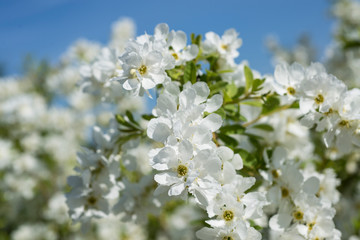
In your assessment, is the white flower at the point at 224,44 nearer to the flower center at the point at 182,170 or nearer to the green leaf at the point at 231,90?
the green leaf at the point at 231,90

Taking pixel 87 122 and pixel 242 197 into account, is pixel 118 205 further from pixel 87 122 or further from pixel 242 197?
pixel 87 122

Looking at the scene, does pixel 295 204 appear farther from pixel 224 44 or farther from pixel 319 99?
pixel 224 44

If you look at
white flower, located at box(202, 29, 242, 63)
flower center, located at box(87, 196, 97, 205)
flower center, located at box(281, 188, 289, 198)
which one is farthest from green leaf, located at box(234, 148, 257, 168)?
flower center, located at box(87, 196, 97, 205)

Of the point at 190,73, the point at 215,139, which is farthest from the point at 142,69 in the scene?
the point at 215,139

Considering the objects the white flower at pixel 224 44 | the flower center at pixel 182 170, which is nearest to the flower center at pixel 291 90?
the white flower at pixel 224 44

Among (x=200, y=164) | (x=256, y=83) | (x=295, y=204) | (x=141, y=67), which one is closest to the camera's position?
(x=200, y=164)

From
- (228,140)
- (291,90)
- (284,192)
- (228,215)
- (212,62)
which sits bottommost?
(228,215)

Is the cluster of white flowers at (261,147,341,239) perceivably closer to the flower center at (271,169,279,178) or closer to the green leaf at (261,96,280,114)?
the flower center at (271,169,279,178)

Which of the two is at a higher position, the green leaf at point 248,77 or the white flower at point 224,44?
the white flower at point 224,44
